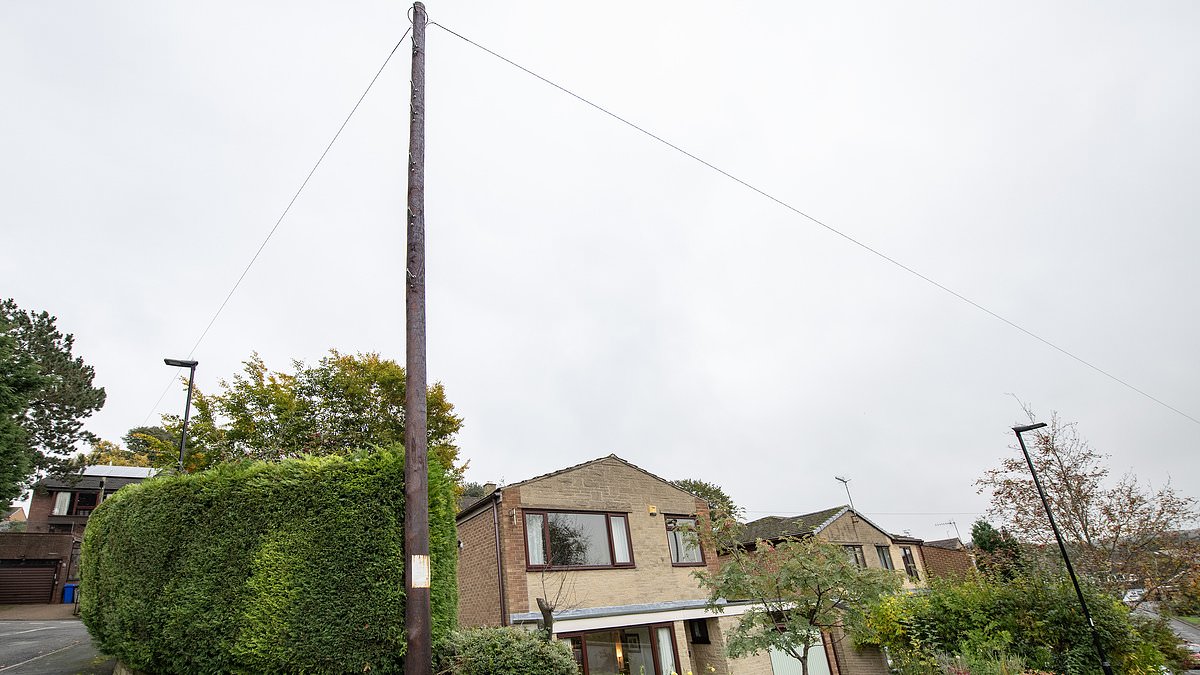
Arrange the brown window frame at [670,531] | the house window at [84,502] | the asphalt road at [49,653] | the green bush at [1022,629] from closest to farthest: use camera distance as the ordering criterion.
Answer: the asphalt road at [49,653] < the green bush at [1022,629] < the brown window frame at [670,531] < the house window at [84,502]

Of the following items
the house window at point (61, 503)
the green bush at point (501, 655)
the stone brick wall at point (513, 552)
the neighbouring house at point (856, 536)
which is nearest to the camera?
the green bush at point (501, 655)

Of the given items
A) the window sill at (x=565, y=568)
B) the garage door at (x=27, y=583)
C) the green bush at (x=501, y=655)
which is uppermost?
the garage door at (x=27, y=583)

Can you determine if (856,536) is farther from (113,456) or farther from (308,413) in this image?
(113,456)

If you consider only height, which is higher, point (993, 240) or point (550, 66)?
point (550, 66)

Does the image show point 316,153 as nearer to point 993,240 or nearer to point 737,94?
point 737,94

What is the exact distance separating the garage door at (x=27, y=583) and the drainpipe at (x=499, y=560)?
3568cm

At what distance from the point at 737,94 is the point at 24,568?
4672 cm

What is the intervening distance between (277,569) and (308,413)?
18572mm

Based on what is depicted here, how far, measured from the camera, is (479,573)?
16578mm

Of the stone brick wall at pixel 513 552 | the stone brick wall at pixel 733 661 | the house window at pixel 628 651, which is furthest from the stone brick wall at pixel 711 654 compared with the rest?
the stone brick wall at pixel 513 552

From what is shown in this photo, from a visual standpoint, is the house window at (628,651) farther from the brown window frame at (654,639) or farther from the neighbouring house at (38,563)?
the neighbouring house at (38,563)

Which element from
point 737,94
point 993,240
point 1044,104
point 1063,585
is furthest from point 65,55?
point 1063,585

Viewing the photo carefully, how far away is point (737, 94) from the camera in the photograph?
33.1 feet

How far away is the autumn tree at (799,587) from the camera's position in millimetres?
10508
